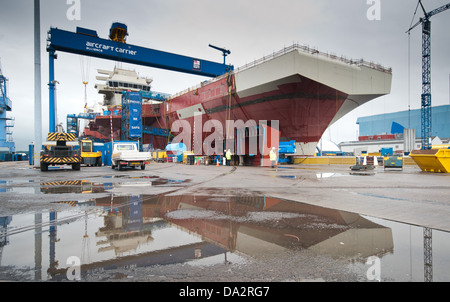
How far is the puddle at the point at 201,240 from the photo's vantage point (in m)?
2.41

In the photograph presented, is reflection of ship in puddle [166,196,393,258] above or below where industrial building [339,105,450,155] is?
below

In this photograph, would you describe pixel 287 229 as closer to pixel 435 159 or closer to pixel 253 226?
pixel 253 226

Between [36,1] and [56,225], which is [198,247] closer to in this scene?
[56,225]

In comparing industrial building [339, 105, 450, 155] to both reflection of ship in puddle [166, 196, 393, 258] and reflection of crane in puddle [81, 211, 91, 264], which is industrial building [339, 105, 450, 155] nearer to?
reflection of ship in puddle [166, 196, 393, 258]

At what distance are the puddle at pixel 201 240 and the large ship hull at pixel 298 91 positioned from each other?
16.1m

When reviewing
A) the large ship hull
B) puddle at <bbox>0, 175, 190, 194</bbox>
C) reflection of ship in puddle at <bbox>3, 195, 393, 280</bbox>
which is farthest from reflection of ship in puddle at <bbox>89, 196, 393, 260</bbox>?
the large ship hull

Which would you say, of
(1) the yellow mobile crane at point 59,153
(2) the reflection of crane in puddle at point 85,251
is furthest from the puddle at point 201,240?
(1) the yellow mobile crane at point 59,153

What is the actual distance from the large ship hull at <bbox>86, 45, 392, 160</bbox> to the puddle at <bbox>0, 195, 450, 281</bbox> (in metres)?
16.1

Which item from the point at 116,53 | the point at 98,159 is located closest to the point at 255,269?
the point at 98,159

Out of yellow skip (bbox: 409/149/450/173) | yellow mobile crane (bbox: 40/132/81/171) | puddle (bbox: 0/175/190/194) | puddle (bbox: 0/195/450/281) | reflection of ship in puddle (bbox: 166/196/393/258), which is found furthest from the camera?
yellow mobile crane (bbox: 40/132/81/171)

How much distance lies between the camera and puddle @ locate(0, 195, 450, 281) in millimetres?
2410

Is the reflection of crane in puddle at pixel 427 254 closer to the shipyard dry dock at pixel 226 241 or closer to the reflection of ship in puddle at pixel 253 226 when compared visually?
the shipyard dry dock at pixel 226 241

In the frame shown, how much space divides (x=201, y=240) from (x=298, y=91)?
18.7m
